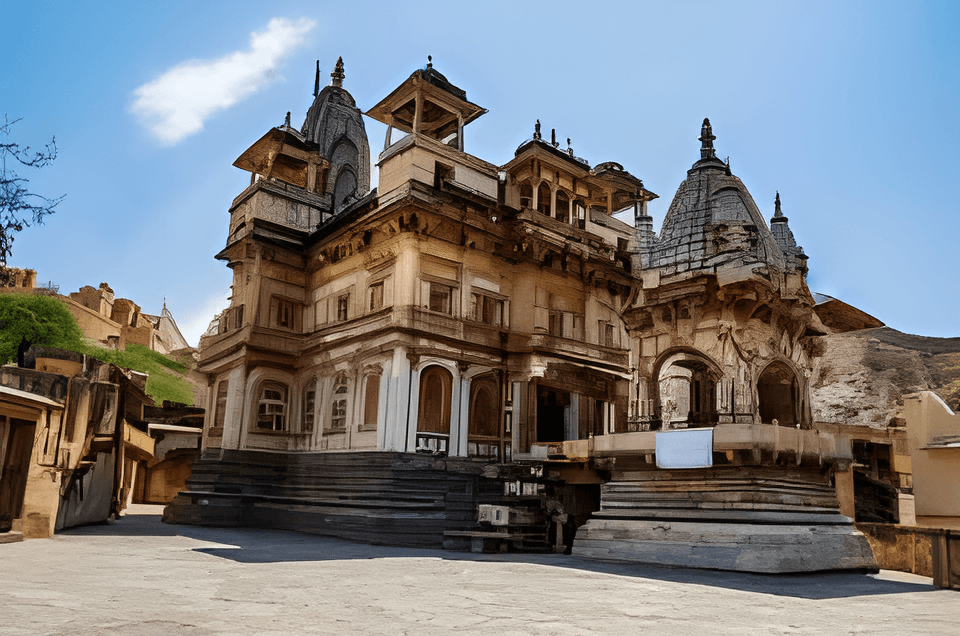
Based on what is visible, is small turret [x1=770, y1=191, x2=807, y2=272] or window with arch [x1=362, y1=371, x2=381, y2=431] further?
window with arch [x1=362, y1=371, x2=381, y2=431]

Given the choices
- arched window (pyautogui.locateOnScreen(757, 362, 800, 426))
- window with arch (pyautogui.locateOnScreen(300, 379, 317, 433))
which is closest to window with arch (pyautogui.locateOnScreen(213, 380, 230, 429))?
window with arch (pyautogui.locateOnScreen(300, 379, 317, 433))

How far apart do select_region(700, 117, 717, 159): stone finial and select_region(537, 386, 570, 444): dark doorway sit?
531 inches

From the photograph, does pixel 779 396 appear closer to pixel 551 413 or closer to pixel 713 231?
pixel 713 231

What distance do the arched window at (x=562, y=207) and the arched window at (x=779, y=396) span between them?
14769 millimetres

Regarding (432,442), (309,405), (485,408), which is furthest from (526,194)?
(309,405)

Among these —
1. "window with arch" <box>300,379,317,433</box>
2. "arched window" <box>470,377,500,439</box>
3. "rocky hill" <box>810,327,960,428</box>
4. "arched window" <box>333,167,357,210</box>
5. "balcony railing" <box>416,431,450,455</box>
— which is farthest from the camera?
"rocky hill" <box>810,327,960,428</box>

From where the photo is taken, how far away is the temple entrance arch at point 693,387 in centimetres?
1753

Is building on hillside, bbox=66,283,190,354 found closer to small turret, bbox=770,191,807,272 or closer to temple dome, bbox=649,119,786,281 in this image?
small turret, bbox=770,191,807,272

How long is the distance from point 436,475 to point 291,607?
1459cm

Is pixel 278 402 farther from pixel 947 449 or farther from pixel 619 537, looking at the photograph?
pixel 947 449

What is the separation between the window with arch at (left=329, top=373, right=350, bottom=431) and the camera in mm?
27188

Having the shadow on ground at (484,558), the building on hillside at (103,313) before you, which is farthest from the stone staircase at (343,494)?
the building on hillside at (103,313)

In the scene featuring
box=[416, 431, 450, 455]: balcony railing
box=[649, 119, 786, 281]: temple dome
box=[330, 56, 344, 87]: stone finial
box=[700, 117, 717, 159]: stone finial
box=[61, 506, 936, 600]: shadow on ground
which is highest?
box=[330, 56, 344, 87]: stone finial

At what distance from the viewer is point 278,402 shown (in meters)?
29.7
